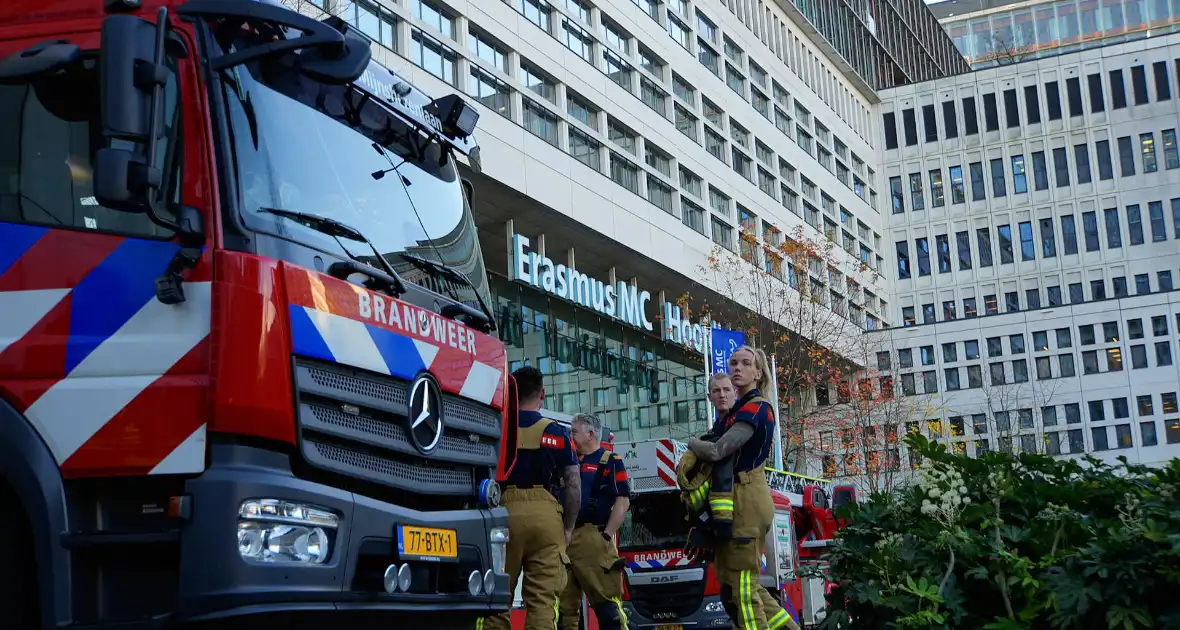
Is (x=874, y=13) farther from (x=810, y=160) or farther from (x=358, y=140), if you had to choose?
(x=358, y=140)

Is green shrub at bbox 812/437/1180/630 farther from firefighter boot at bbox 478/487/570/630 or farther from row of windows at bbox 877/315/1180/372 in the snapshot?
row of windows at bbox 877/315/1180/372

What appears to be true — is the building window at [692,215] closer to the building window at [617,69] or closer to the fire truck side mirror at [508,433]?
the building window at [617,69]

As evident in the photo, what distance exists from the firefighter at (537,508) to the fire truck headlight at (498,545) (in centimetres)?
146

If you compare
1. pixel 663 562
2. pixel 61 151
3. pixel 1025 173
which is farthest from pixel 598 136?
pixel 1025 173

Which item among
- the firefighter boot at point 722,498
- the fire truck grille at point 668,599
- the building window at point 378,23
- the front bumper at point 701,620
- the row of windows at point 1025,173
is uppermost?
the row of windows at point 1025,173

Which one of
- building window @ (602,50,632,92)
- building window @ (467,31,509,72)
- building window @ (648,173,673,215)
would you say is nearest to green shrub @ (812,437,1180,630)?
building window @ (467,31,509,72)

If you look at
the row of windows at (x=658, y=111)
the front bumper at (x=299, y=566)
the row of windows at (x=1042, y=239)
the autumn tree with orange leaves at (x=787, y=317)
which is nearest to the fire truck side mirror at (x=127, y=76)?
the front bumper at (x=299, y=566)

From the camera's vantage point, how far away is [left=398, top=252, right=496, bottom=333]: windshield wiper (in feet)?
22.6

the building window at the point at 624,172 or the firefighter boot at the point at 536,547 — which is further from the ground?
the building window at the point at 624,172

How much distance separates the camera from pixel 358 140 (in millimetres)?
6785

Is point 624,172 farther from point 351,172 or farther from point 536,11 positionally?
point 351,172

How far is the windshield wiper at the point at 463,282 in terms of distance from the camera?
6.89 metres

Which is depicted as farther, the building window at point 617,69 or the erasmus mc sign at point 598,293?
the building window at point 617,69

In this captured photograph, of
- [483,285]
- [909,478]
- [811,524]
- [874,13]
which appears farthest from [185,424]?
[874,13]
